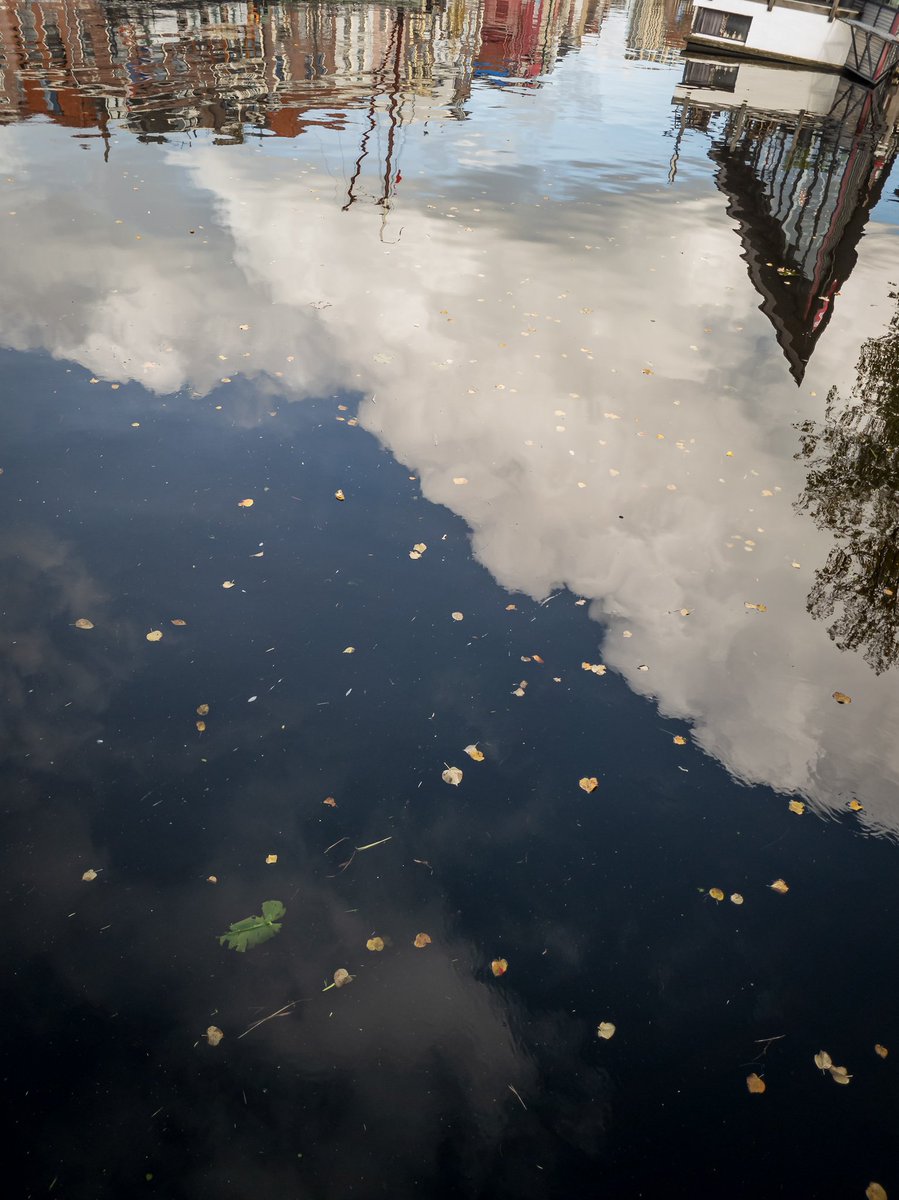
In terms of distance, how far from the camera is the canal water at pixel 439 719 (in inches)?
155

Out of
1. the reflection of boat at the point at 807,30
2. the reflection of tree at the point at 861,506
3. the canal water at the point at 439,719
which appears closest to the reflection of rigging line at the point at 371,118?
the canal water at the point at 439,719

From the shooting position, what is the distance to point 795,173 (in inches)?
827

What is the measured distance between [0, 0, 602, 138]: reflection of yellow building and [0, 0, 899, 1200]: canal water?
11436 millimetres

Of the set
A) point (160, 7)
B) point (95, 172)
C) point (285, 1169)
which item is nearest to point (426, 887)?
point (285, 1169)

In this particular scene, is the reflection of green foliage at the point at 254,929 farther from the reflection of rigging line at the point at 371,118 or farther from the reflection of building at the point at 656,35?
the reflection of building at the point at 656,35

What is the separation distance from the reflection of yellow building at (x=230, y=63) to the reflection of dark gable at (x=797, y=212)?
11.0 metres

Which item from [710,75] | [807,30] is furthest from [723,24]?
[710,75]

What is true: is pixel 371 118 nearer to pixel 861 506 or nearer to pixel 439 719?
pixel 861 506

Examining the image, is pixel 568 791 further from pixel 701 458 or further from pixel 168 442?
pixel 168 442

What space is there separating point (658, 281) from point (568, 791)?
11.2 meters

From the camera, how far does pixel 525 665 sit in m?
6.41

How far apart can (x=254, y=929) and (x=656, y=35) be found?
261 feet

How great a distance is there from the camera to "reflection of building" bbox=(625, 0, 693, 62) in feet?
165

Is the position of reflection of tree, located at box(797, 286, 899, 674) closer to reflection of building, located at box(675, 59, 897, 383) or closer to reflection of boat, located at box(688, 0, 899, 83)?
reflection of building, located at box(675, 59, 897, 383)
